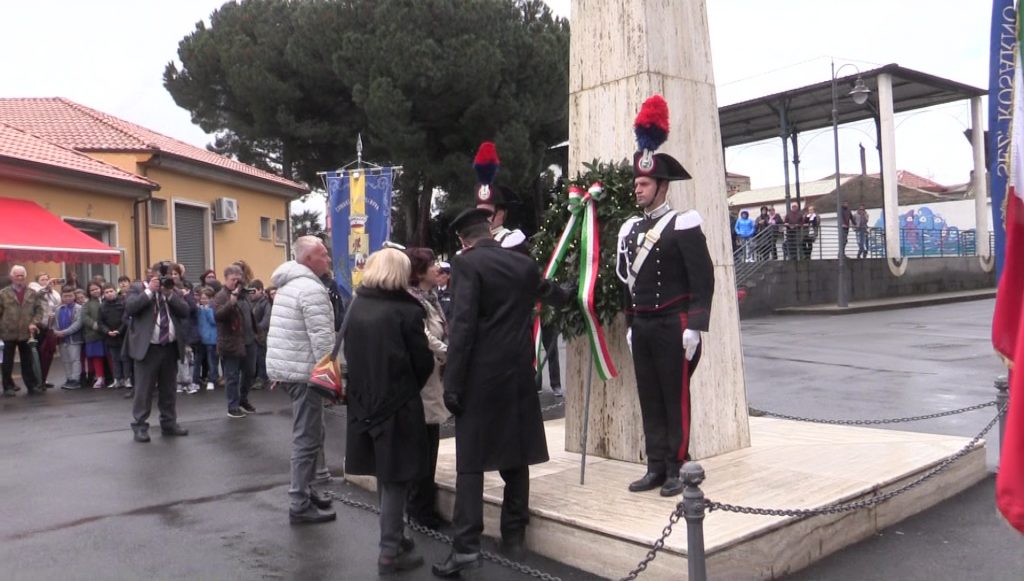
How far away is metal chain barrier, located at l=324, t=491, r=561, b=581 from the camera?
4.45m

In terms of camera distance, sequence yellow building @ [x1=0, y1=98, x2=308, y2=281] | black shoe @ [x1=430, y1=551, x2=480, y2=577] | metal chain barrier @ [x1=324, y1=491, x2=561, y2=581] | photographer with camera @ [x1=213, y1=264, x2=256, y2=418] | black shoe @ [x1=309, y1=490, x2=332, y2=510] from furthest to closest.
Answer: yellow building @ [x1=0, y1=98, x2=308, y2=281] < photographer with camera @ [x1=213, y1=264, x2=256, y2=418] < black shoe @ [x1=309, y1=490, x2=332, y2=510] < black shoe @ [x1=430, y1=551, x2=480, y2=577] < metal chain barrier @ [x1=324, y1=491, x2=561, y2=581]

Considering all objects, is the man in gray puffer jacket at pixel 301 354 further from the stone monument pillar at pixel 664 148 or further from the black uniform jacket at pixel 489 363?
the stone monument pillar at pixel 664 148

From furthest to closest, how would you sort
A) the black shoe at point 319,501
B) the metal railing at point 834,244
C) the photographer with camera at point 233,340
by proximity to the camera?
the metal railing at point 834,244
the photographer with camera at point 233,340
the black shoe at point 319,501

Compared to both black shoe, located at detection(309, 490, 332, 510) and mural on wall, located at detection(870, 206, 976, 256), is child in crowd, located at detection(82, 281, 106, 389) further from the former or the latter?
mural on wall, located at detection(870, 206, 976, 256)

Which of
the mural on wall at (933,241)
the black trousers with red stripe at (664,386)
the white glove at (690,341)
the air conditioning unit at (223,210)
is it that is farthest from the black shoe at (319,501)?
the mural on wall at (933,241)

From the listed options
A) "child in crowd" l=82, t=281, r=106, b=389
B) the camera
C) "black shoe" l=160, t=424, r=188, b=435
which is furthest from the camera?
"child in crowd" l=82, t=281, r=106, b=389

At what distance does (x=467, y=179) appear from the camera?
28.7 metres

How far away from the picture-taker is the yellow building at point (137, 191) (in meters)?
19.2

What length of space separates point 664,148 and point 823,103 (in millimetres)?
25439

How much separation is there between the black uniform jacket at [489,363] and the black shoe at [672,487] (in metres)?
0.88

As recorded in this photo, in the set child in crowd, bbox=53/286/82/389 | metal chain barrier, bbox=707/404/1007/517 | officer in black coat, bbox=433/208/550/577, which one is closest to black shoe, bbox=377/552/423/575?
officer in black coat, bbox=433/208/550/577

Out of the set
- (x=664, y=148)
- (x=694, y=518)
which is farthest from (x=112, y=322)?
(x=694, y=518)

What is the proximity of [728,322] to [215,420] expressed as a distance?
258 inches

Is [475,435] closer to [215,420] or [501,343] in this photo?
[501,343]
